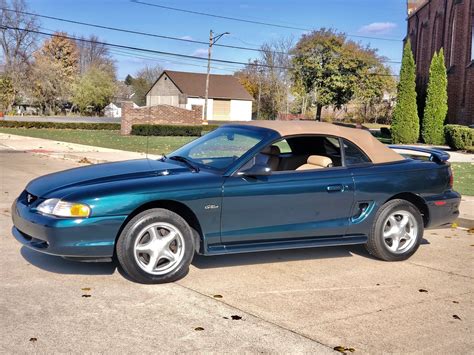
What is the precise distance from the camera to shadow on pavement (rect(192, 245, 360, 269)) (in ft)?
19.4

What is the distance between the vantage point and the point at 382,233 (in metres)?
6.08

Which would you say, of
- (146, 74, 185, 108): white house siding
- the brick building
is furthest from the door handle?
(146, 74, 185, 108): white house siding

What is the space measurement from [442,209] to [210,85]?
69.9m

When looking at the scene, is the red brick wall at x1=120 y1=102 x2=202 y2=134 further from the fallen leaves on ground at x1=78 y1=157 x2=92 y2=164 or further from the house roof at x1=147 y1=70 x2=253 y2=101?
the house roof at x1=147 y1=70 x2=253 y2=101

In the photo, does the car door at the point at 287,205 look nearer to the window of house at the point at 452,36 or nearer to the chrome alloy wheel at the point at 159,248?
the chrome alloy wheel at the point at 159,248

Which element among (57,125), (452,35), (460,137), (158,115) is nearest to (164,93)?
(57,125)

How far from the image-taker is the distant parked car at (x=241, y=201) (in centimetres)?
491

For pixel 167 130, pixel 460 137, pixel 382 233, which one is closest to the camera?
pixel 382 233

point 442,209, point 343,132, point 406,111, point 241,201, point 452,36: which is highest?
point 452,36

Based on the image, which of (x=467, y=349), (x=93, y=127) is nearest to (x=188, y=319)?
(x=467, y=349)

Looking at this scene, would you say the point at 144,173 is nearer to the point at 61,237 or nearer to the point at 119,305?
the point at 61,237

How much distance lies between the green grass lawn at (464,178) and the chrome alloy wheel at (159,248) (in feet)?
26.1

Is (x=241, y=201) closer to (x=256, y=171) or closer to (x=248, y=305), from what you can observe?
(x=256, y=171)

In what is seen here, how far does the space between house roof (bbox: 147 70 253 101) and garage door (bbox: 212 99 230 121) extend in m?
0.80
